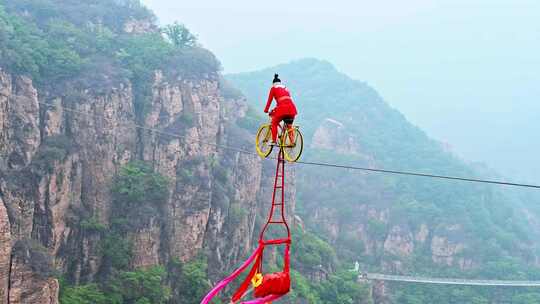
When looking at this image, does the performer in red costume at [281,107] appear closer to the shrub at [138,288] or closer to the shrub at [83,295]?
the shrub at [83,295]

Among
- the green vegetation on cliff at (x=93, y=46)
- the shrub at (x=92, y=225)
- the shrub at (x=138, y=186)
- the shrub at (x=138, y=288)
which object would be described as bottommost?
→ the shrub at (x=138, y=288)

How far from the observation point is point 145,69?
22.6m

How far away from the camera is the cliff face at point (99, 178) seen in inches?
547

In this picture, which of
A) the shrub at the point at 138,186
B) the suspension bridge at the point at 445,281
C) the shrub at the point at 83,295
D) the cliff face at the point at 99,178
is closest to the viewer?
the cliff face at the point at 99,178

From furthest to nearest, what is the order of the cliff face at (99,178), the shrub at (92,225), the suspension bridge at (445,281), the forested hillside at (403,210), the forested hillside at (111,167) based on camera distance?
1. the forested hillside at (403,210)
2. the suspension bridge at (445,281)
3. the shrub at (92,225)
4. the forested hillside at (111,167)
5. the cliff face at (99,178)

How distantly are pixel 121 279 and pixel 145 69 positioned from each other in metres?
9.63

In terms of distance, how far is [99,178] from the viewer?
59.6ft

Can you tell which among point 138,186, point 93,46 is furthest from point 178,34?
point 138,186

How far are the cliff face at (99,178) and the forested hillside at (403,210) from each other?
17.0 metres

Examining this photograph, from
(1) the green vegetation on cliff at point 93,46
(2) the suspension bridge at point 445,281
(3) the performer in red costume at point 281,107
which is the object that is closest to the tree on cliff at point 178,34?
(1) the green vegetation on cliff at point 93,46

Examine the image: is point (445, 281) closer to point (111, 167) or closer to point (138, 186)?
point (138, 186)

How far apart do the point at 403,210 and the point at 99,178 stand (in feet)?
99.5

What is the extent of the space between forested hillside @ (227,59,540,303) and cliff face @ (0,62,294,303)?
1696 cm

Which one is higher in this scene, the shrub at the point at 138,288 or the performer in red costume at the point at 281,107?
the performer in red costume at the point at 281,107
